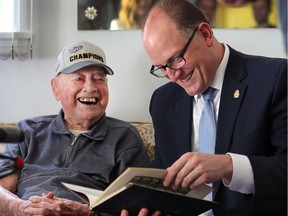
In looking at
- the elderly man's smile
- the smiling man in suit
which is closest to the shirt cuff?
the smiling man in suit

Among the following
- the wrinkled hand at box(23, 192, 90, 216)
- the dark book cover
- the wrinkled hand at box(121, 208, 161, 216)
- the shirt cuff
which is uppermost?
the shirt cuff

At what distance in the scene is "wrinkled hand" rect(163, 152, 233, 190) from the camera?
1105 mm

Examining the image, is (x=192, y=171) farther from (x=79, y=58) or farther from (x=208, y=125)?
(x=79, y=58)

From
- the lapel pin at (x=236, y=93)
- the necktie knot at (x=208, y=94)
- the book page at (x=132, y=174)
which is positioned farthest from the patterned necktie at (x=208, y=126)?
the book page at (x=132, y=174)

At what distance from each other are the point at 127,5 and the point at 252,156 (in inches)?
43.4

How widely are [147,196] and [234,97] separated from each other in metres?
0.47

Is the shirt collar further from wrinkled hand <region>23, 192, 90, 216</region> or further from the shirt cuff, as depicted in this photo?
wrinkled hand <region>23, 192, 90, 216</region>

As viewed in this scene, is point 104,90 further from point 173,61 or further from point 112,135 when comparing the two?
point 173,61

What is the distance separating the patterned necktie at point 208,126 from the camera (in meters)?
1.45

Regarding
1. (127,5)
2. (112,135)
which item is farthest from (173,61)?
(127,5)

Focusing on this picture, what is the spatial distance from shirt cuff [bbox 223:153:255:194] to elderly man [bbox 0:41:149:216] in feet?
2.04

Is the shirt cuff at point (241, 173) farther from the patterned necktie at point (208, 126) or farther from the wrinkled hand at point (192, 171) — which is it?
the patterned necktie at point (208, 126)

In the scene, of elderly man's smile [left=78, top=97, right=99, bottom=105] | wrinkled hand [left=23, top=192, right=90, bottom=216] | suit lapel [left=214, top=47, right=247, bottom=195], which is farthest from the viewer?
elderly man's smile [left=78, top=97, right=99, bottom=105]

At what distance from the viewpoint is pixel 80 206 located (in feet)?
4.96
